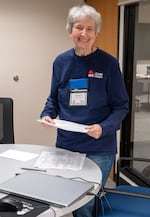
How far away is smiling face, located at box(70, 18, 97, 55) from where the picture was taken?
1.81 metres

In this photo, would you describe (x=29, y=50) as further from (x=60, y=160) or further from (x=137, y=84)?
(x=60, y=160)

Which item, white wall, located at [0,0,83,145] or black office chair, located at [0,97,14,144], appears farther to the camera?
white wall, located at [0,0,83,145]

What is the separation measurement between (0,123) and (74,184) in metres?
1.38

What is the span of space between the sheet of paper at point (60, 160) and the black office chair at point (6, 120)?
29.3 inches

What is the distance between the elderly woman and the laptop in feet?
1.37

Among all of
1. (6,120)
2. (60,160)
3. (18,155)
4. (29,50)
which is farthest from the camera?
(29,50)

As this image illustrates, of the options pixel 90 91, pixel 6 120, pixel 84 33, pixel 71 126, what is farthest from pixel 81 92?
pixel 6 120

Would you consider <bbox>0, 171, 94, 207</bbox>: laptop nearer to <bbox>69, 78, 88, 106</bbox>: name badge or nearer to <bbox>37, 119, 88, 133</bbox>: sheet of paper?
<bbox>37, 119, 88, 133</bbox>: sheet of paper

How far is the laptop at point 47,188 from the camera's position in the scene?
1318mm

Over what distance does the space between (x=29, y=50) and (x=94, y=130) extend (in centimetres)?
247

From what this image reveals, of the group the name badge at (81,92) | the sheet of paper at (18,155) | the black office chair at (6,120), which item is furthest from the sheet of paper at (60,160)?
the black office chair at (6,120)

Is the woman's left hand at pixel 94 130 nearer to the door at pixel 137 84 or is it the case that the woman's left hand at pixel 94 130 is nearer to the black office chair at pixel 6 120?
the black office chair at pixel 6 120

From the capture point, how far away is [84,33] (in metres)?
1.81

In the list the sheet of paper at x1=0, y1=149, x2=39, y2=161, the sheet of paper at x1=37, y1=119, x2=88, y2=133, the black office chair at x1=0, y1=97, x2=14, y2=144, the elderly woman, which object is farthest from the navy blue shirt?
the black office chair at x1=0, y1=97, x2=14, y2=144
